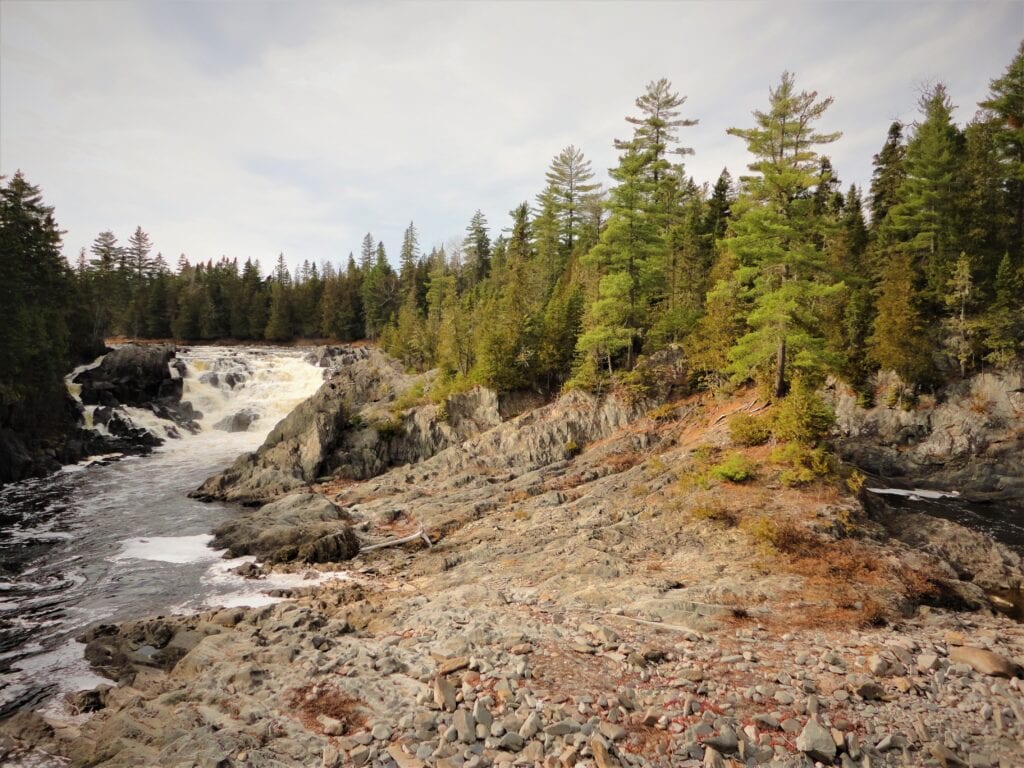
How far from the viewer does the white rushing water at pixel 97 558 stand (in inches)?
551

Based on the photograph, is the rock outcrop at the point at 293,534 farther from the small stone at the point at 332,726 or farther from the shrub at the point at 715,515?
the shrub at the point at 715,515

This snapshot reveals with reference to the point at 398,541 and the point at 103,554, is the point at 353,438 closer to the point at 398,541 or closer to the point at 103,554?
the point at 103,554

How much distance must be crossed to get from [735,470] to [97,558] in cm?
2652

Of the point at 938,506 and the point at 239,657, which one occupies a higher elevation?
the point at 239,657

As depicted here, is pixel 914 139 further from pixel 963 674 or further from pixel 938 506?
pixel 963 674

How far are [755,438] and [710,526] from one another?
254 inches

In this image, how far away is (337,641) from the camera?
12047 mm

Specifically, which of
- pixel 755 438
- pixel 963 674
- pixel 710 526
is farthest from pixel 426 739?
pixel 755 438

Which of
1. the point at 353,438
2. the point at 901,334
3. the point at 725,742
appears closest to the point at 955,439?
the point at 901,334

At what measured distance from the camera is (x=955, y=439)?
30.4 m

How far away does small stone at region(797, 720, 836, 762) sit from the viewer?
714cm

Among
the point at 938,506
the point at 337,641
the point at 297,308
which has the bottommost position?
the point at 938,506

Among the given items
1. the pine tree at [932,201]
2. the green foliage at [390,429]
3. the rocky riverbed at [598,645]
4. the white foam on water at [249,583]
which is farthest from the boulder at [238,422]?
the pine tree at [932,201]

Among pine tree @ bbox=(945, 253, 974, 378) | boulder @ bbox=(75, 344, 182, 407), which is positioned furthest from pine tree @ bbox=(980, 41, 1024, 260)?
boulder @ bbox=(75, 344, 182, 407)
